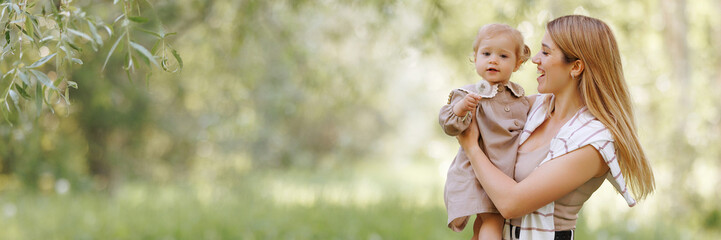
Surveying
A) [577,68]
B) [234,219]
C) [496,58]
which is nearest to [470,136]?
[496,58]

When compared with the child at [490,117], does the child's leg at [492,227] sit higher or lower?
lower

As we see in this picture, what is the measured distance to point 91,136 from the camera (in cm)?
979

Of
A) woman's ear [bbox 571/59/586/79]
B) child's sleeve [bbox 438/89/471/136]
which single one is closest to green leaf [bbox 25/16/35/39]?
child's sleeve [bbox 438/89/471/136]

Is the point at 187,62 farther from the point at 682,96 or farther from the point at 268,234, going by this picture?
the point at 682,96

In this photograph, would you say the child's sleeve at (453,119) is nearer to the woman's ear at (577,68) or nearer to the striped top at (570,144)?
the striped top at (570,144)

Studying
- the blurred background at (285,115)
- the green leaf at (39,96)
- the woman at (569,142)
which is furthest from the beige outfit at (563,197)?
the blurred background at (285,115)

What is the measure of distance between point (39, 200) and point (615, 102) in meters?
7.25

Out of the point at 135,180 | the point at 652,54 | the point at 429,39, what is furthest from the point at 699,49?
the point at 135,180

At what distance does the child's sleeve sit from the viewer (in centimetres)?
193

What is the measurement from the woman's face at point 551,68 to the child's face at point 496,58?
0.08m

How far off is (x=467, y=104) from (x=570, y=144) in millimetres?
302

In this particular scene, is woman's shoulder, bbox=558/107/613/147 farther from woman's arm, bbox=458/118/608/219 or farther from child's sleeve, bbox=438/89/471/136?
child's sleeve, bbox=438/89/471/136

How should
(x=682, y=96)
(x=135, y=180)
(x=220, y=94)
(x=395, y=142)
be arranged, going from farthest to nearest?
(x=395, y=142) → (x=135, y=180) → (x=220, y=94) → (x=682, y=96)

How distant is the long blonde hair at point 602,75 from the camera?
191 centimetres
